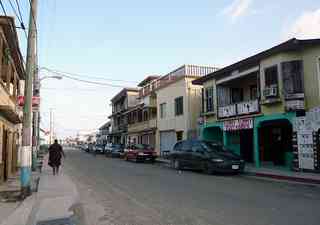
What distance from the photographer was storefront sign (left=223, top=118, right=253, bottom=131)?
21.9 metres

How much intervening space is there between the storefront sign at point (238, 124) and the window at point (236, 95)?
7.90 ft

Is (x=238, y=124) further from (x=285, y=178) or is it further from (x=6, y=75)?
(x=6, y=75)

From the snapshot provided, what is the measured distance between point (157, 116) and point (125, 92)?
19.3 m

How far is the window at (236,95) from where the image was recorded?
2577 centimetres

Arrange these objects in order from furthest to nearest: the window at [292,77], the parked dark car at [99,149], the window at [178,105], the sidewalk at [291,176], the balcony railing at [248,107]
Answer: the parked dark car at [99,149], the window at [178,105], the balcony railing at [248,107], the window at [292,77], the sidewalk at [291,176]

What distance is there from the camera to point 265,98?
20.2m

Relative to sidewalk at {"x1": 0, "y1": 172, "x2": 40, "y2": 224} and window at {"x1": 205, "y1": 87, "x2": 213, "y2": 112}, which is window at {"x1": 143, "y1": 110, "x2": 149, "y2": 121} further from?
sidewalk at {"x1": 0, "y1": 172, "x2": 40, "y2": 224}

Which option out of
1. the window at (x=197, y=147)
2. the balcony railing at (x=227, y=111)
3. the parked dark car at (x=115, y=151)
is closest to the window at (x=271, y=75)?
the balcony railing at (x=227, y=111)

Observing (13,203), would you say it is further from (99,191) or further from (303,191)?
(303,191)

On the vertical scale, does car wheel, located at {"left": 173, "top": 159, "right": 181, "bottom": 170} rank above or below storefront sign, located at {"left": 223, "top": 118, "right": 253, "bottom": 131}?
below

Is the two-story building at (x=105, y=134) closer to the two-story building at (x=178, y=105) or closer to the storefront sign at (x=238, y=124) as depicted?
the two-story building at (x=178, y=105)

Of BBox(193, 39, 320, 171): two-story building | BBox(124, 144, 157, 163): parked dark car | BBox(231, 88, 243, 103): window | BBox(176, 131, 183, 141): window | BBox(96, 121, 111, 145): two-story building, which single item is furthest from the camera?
BBox(96, 121, 111, 145): two-story building

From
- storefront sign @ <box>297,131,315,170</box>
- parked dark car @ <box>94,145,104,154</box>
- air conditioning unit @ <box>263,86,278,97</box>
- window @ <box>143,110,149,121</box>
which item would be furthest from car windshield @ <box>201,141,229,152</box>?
parked dark car @ <box>94,145,104,154</box>

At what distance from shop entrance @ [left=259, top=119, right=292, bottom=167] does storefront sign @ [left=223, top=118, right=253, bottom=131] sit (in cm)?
101
